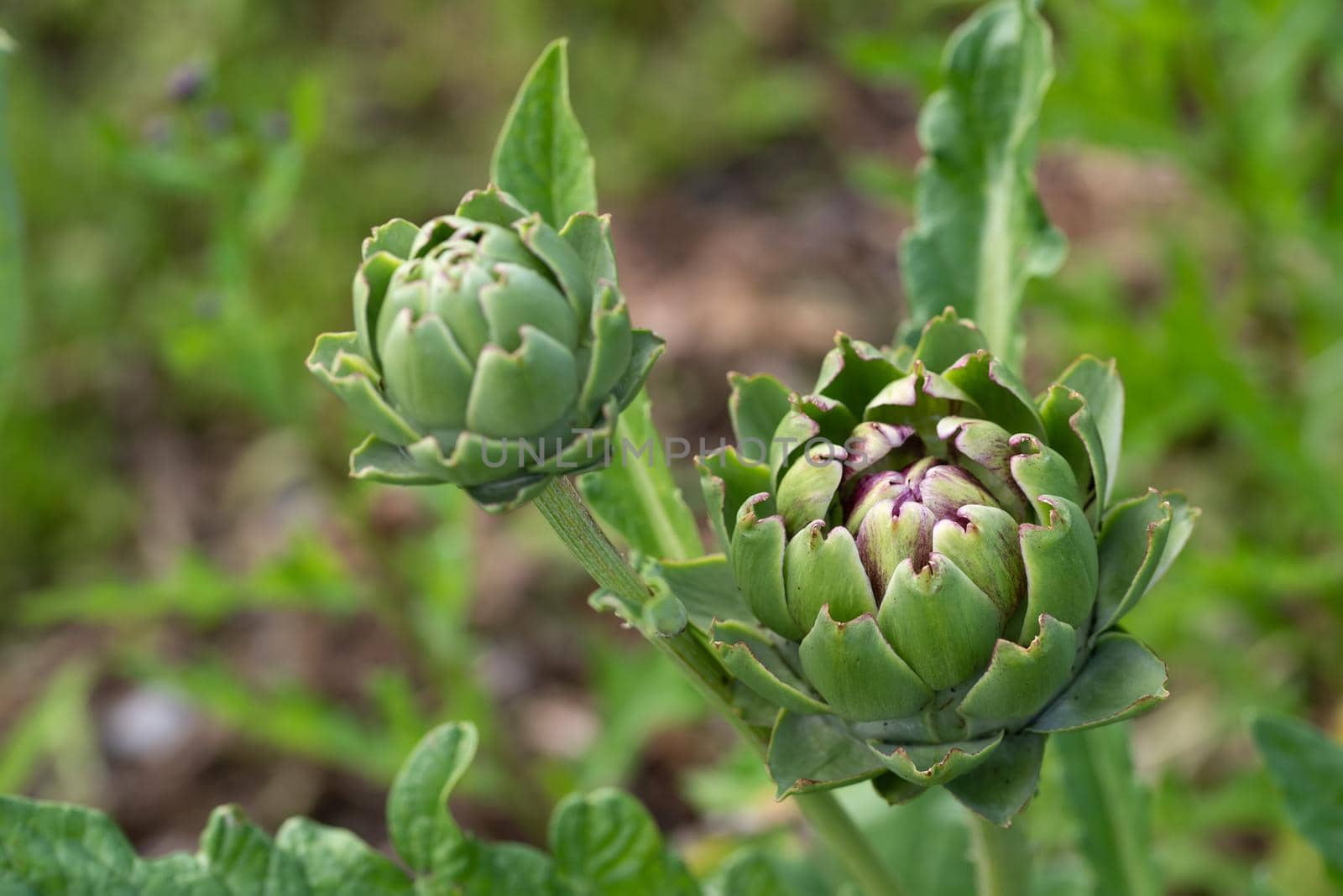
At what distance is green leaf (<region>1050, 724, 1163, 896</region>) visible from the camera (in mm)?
1564

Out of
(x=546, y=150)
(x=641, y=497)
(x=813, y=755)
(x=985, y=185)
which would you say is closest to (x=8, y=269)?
(x=546, y=150)

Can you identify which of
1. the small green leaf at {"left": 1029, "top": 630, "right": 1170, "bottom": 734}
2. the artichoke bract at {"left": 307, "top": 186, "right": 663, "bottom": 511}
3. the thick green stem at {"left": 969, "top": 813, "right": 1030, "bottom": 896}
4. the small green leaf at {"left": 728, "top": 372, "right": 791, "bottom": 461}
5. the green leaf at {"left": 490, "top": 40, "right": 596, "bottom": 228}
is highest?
the green leaf at {"left": 490, "top": 40, "right": 596, "bottom": 228}

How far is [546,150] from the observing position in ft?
4.43

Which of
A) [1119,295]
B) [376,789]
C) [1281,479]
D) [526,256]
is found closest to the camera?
[526,256]

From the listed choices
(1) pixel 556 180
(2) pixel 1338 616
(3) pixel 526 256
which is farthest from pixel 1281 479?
(3) pixel 526 256

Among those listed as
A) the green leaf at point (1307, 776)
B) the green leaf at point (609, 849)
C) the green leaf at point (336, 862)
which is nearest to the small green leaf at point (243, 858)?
the green leaf at point (336, 862)

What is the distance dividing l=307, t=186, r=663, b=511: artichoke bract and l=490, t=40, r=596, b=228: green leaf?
1.06 feet

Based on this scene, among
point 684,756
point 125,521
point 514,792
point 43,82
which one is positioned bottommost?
point 684,756

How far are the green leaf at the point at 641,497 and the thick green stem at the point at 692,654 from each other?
22 cm

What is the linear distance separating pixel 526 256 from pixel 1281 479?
1.92 metres

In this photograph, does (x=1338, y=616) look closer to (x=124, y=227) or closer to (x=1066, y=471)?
(x=1066, y=471)

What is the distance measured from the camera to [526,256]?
3.27 feet

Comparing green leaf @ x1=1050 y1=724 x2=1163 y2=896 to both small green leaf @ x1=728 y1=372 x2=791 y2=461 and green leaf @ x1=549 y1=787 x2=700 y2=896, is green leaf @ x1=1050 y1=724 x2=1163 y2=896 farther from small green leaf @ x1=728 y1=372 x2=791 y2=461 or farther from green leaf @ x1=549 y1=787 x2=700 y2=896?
small green leaf @ x1=728 y1=372 x2=791 y2=461

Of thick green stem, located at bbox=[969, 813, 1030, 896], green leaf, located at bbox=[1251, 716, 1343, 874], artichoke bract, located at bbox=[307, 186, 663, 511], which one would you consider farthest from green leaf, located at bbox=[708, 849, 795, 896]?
artichoke bract, located at bbox=[307, 186, 663, 511]
